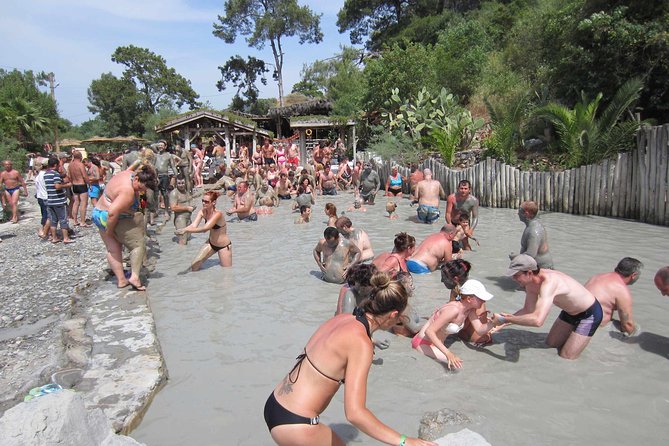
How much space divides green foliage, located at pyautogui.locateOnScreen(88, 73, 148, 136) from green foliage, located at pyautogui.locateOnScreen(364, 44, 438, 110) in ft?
115

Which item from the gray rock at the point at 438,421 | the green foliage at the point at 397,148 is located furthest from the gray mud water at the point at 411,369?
the green foliage at the point at 397,148

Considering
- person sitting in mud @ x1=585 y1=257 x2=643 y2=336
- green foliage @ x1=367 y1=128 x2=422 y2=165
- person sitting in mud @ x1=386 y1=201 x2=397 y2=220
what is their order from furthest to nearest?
green foliage @ x1=367 y1=128 x2=422 y2=165
person sitting in mud @ x1=386 y1=201 x2=397 y2=220
person sitting in mud @ x1=585 y1=257 x2=643 y2=336

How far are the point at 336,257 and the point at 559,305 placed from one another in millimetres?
3049

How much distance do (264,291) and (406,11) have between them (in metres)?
37.1

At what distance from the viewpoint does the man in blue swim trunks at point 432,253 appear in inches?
269

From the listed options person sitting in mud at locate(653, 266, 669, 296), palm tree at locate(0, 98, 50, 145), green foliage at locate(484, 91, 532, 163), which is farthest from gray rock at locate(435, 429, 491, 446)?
palm tree at locate(0, 98, 50, 145)

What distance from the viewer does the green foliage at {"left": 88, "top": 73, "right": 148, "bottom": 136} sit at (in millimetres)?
49938

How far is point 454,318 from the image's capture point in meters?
4.33

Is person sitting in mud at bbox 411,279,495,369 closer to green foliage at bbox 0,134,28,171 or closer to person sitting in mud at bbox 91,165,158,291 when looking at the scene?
person sitting in mud at bbox 91,165,158,291

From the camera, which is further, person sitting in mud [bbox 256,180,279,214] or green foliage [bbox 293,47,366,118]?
green foliage [bbox 293,47,366,118]

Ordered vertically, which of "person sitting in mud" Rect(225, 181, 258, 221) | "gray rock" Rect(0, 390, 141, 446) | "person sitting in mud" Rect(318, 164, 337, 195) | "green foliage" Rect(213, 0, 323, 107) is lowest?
"gray rock" Rect(0, 390, 141, 446)

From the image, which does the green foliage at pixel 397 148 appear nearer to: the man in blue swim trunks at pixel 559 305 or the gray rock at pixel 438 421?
the man in blue swim trunks at pixel 559 305

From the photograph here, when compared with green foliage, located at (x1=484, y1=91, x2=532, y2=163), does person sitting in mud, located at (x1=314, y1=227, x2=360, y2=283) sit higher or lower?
lower

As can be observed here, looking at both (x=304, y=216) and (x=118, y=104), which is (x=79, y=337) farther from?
(x=118, y=104)
